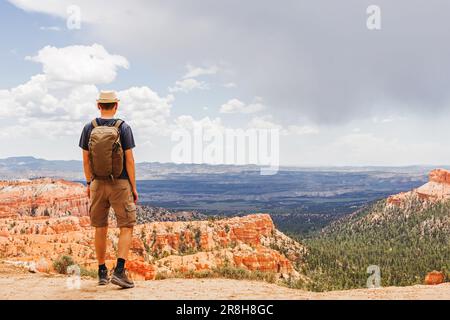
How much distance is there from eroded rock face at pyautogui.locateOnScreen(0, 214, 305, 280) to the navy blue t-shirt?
3960cm

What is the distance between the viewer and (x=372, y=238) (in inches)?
4373

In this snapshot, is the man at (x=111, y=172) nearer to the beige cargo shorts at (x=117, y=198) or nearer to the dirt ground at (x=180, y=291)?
the beige cargo shorts at (x=117, y=198)

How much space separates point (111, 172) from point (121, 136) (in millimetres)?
625

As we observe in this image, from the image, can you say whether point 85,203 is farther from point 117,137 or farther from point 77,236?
point 117,137

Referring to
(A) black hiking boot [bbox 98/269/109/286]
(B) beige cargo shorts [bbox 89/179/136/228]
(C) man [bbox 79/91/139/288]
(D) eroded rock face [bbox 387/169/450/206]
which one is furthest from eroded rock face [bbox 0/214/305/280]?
(D) eroded rock face [bbox 387/169/450/206]

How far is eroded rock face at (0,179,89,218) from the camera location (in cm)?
11669

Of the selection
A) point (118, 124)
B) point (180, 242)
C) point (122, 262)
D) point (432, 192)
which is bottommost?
point (180, 242)

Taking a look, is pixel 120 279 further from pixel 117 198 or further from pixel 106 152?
pixel 106 152

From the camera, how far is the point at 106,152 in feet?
27.5

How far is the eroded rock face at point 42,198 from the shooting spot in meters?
117

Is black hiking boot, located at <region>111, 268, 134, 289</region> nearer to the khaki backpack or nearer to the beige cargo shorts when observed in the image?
the beige cargo shorts

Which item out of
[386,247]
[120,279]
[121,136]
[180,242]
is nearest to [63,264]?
[120,279]

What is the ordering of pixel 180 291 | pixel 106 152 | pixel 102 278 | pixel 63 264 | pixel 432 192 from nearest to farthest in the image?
pixel 106 152 → pixel 180 291 → pixel 102 278 → pixel 63 264 → pixel 432 192

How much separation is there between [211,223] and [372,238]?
4125 centimetres
